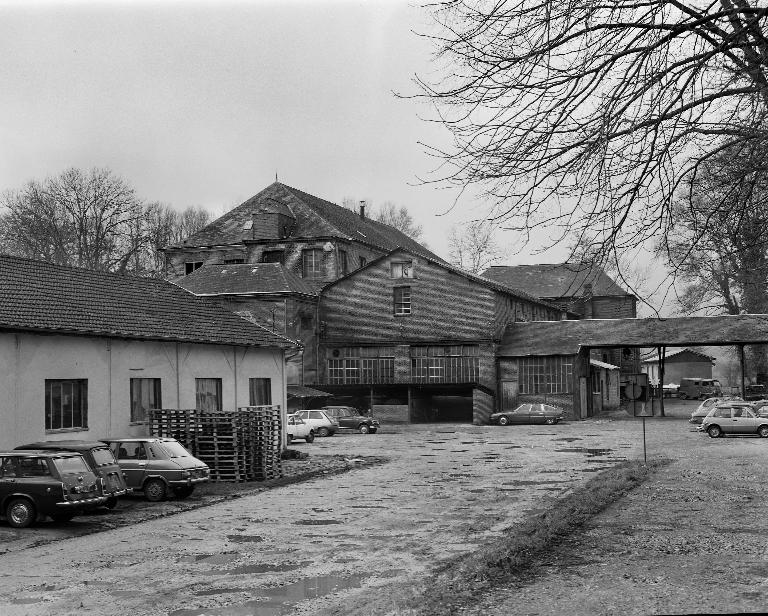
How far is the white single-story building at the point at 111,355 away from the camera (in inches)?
923

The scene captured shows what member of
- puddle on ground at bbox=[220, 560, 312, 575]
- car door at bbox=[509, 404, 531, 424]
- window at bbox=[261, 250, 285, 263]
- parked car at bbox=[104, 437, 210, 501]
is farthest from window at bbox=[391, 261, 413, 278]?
puddle on ground at bbox=[220, 560, 312, 575]

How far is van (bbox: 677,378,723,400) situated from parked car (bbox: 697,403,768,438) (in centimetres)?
4659

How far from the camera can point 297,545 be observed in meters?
16.1

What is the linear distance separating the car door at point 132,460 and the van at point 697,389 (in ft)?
239

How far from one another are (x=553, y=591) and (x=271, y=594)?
3667 mm

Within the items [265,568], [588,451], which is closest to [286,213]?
[588,451]

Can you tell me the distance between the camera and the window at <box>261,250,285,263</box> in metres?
70.2

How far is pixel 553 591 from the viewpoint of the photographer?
40.3 feet

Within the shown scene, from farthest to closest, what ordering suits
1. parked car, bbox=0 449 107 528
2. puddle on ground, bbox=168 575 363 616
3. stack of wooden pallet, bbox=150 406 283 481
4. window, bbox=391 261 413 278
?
window, bbox=391 261 413 278 < stack of wooden pallet, bbox=150 406 283 481 < parked car, bbox=0 449 107 528 < puddle on ground, bbox=168 575 363 616

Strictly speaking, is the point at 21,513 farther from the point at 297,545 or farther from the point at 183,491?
the point at 297,545

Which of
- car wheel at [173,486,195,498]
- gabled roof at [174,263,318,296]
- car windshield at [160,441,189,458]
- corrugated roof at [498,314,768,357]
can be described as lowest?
car wheel at [173,486,195,498]

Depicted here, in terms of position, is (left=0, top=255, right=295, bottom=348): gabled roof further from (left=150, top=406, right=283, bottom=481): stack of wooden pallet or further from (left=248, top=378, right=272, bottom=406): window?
(left=150, top=406, right=283, bottom=481): stack of wooden pallet

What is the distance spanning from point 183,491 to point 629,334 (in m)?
42.5

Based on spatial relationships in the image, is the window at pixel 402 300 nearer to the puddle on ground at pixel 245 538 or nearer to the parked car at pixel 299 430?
the parked car at pixel 299 430
